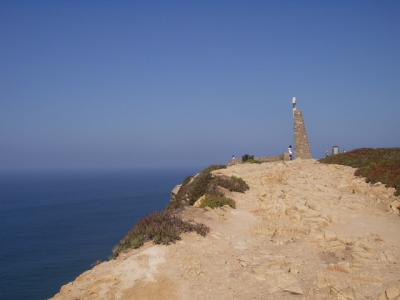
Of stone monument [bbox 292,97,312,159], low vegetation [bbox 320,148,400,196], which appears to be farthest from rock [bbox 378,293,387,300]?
stone monument [bbox 292,97,312,159]

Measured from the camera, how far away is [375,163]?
29562mm

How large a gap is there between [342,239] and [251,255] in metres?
3.96

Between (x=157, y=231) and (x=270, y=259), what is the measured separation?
12.2 feet

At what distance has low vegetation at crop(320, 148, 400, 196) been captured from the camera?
24844 millimetres

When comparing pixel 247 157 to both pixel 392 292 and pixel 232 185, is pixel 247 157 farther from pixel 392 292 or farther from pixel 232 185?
pixel 392 292

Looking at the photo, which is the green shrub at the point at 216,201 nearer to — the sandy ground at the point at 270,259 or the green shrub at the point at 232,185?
the sandy ground at the point at 270,259

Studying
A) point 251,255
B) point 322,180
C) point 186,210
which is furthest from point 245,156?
point 251,255

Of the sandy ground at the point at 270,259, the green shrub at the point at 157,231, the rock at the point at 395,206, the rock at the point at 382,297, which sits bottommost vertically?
the rock at the point at 382,297

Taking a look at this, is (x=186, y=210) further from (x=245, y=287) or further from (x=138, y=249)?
(x=245, y=287)

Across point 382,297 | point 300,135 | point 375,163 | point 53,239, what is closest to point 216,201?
point 382,297

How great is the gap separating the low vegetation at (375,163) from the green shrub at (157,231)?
1355 centimetres

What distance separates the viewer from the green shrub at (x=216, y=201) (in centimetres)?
1816

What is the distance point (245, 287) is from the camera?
10469 millimetres

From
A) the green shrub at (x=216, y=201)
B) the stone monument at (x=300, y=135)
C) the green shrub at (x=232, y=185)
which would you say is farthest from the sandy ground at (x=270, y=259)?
the stone monument at (x=300, y=135)
